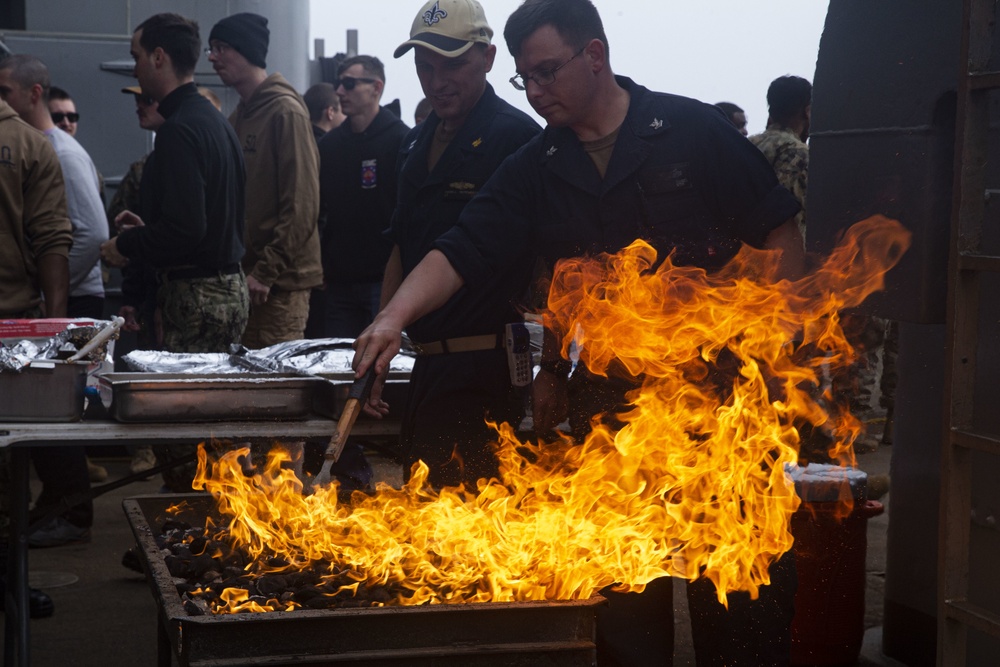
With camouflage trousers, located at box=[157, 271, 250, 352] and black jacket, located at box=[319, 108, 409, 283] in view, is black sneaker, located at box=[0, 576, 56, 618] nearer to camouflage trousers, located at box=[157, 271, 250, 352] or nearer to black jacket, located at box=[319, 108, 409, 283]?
camouflage trousers, located at box=[157, 271, 250, 352]

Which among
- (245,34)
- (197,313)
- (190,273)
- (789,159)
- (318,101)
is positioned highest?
(245,34)

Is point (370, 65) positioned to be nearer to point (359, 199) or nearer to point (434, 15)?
point (359, 199)

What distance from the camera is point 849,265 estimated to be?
3.63m

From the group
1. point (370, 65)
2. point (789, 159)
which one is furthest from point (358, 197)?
point (789, 159)

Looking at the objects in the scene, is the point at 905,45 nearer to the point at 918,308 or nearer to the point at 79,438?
the point at 918,308

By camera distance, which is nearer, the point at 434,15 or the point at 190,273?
the point at 434,15

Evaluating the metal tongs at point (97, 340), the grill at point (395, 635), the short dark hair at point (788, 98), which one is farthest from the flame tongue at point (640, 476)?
the short dark hair at point (788, 98)

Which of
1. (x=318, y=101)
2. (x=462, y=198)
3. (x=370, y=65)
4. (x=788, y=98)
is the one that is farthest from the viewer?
(x=318, y=101)

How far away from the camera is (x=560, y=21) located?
3383 millimetres

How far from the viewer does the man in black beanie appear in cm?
636

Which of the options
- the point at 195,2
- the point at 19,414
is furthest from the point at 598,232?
the point at 195,2

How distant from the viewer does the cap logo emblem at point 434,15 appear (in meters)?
4.18

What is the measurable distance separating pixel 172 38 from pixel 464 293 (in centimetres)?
226

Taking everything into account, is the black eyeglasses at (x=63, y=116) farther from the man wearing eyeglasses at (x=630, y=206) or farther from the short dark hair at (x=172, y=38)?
the man wearing eyeglasses at (x=630, y=206)
